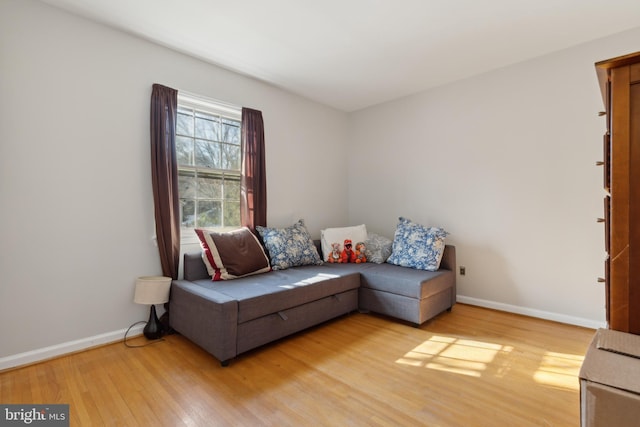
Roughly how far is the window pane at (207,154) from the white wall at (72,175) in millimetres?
486

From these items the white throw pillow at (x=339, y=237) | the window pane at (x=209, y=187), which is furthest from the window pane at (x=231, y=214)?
the white throw pillow at (x=339, y=237)

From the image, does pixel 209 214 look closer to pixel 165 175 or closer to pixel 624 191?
pixel 165 175

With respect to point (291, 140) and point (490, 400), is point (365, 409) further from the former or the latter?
point (291, 140)

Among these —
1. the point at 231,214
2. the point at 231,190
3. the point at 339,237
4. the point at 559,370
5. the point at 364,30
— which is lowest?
the point at 559,370

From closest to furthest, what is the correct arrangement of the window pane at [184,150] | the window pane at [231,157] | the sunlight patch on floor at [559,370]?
the sunlight patch on floor at [559,370] < the window pane at [184,150] < the window pane at [231,157]

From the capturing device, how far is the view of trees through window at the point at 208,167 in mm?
2895

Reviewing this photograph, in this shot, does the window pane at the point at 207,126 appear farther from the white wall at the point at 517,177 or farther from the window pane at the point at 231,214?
the white wall at the point at 517,177

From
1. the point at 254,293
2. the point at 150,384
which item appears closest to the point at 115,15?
the point at 254,293

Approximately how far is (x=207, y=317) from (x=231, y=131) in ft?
6.42

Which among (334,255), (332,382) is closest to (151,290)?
(332,382)

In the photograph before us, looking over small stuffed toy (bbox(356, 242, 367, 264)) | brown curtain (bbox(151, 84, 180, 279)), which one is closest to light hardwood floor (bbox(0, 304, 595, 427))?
brown curtain (bbox(151, 84, 180, 279))

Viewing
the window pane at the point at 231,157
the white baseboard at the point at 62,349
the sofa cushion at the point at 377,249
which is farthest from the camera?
the sofa cushion at the point at 377,249

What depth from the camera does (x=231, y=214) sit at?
10.7 ft

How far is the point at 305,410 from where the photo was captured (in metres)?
1.61
